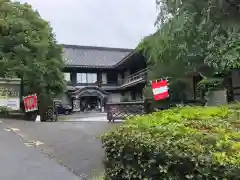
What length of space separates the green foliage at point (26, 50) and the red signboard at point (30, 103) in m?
1.43

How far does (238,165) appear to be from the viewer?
2879mm

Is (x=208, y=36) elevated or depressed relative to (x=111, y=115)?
elevated

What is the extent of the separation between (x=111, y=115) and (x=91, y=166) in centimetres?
1369

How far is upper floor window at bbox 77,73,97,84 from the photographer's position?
5044 cm

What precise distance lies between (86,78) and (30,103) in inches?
1045

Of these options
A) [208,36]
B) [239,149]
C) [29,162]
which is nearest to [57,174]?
[29,162]

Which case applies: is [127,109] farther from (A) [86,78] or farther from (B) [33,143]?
(A) [86,78]

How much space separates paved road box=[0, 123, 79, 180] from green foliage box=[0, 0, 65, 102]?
16.8 metres

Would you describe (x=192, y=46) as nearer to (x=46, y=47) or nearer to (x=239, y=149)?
(x=239, y=149)

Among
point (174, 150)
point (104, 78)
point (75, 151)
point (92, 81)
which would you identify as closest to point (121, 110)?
point (75, 151)

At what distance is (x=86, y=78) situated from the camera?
50875 mm

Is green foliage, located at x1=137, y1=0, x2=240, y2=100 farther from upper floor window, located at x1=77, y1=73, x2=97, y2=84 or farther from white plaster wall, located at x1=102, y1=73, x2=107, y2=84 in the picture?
upper floor window, located at x1=77, y1=73, x2=97, y2=84

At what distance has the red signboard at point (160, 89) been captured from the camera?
2050cm

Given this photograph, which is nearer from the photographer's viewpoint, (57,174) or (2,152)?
(57,174)
